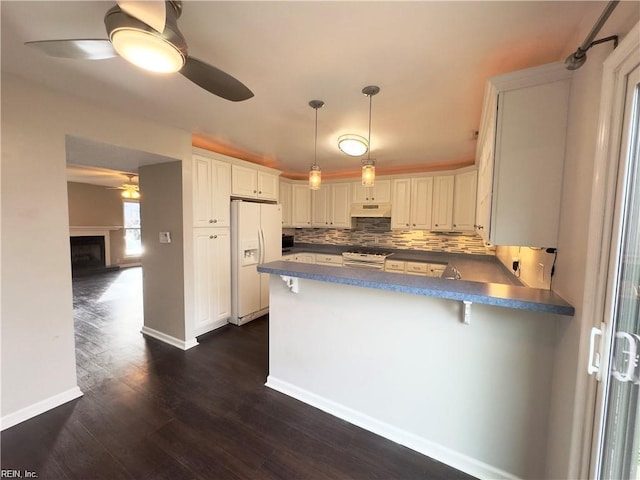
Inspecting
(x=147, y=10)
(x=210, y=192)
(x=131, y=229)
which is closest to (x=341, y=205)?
(x=210, y=192)

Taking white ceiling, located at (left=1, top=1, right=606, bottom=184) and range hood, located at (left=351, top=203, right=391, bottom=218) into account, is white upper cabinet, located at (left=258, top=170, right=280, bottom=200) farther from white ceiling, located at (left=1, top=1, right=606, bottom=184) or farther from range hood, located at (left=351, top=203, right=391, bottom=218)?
range hood, located at (left=351, top=203, right=391, bottom=218)

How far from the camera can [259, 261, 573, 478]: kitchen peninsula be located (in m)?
1.41

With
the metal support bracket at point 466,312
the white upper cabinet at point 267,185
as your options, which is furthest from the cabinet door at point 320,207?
the metal support bracket at point 466,312

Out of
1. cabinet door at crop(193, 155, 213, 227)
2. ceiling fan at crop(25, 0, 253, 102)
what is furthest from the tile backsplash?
ceiling fan at crop(25, 0, 253, 102)

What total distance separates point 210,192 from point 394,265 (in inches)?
116

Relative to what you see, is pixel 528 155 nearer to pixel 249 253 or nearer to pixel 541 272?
pixel 541 272

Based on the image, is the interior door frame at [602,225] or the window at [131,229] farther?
the window at [131,229]

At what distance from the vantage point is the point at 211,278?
3350 millimetres

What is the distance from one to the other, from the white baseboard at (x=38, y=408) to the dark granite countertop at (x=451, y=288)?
196cm

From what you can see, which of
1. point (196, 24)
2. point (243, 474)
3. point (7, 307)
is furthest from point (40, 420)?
point (196, 24)

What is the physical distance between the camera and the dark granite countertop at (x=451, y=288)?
4.12 feet

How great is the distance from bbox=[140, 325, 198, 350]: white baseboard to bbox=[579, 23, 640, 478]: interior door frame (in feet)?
10.6

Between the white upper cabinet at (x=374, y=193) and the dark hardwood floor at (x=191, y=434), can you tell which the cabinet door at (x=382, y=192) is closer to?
the white upper cabinet at (x=374, y=193)

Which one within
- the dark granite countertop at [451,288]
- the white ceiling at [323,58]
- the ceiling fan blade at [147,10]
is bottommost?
the dark granite countertop at [451,288]
